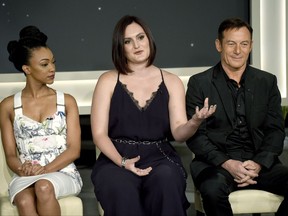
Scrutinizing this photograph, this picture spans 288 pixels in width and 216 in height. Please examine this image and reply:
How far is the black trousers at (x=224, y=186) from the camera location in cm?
329

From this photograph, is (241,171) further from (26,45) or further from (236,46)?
(26,45)

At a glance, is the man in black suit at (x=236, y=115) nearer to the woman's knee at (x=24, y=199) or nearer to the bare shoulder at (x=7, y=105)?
the woman's knee at (x=24, y=199)

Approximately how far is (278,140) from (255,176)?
0.33 meters

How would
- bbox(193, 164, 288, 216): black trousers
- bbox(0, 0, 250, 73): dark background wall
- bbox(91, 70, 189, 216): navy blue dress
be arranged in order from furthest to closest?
bbox(0, 0, 250, 73): dark background wall
bbox(193, 164, 288, 216): black trousers
bbox(91, 70, 189, 216): navy blue dress

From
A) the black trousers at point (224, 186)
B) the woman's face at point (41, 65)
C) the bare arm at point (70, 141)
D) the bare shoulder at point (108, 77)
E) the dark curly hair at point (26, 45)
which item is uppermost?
the dark curly hair at point (26, 45)

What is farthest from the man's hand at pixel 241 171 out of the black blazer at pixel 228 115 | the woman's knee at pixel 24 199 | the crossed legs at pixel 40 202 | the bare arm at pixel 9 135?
the bare arm at pixel 9 135

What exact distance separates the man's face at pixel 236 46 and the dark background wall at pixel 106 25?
1464mm

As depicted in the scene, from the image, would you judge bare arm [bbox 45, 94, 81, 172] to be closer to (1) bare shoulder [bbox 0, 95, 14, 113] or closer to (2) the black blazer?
(1) bare shoulder [bbox 0, 95, 14, 113]

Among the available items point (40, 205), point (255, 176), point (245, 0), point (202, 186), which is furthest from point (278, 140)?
point (245, 0)

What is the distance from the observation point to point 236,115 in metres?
3.67

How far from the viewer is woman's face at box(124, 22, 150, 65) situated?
3.54 m

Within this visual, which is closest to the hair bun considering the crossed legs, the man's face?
the crossed legs

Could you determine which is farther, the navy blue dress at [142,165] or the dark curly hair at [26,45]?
the dark curly hair at [26,45]

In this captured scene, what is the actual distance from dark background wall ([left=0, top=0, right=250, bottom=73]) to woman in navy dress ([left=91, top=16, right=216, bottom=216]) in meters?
1.56
